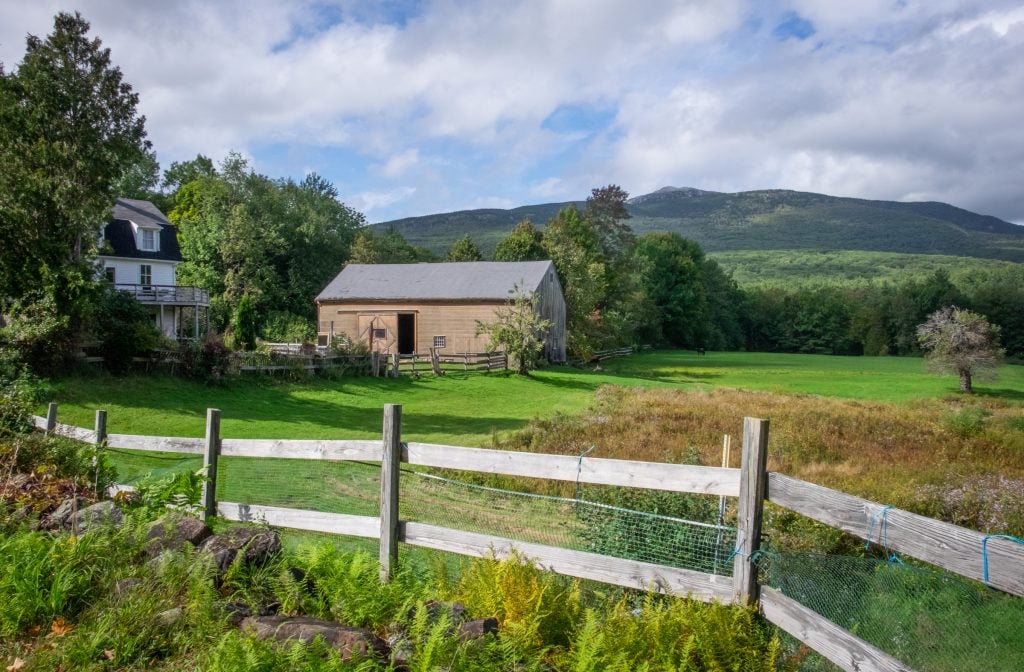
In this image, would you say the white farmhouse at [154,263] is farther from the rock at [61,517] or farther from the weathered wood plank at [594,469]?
the weathered wood plank at [594,469]

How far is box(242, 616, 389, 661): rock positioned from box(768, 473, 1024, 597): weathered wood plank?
2568mm

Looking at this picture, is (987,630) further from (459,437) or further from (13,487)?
(459,437)

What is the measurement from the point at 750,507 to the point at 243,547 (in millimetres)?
3564

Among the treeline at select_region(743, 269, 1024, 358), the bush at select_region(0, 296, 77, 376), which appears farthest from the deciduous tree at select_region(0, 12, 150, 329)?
the treeline at select_region(743, 269, 1024, 358)

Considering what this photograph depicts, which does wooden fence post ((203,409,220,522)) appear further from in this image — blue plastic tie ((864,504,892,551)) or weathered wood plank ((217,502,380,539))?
blue plastic tie ((864,504,892,551))

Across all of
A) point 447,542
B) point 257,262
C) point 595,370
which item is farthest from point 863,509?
point 257,262

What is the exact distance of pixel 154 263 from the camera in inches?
1769

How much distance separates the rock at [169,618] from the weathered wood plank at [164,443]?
3.07m

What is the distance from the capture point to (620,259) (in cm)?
7325

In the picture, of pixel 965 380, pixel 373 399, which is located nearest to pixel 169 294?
pixel 373 399

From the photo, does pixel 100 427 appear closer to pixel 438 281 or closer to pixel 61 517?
pixel 61 517

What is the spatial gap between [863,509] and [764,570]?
6.20 feet

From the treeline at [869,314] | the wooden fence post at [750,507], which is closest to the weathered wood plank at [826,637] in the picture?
the wooden fence post at [750,507]

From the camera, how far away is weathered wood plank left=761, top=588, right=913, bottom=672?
3.66 meters
